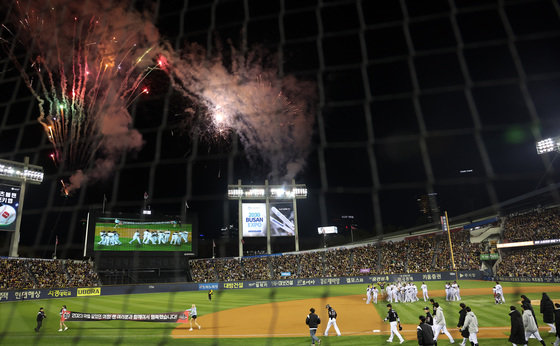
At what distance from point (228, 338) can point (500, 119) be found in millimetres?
13352

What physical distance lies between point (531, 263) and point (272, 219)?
2977 cm

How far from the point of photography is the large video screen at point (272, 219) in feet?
162

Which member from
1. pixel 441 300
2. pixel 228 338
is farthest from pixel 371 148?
pixel 441 300

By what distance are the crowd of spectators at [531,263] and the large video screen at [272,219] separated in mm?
25223

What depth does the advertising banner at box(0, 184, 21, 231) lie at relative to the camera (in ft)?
117

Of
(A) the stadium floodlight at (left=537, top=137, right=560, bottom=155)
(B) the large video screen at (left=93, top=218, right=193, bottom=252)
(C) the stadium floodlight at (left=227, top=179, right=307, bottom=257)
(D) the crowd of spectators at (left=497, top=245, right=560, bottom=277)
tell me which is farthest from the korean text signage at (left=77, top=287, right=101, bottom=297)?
(A) the stadium floodlight at (left=537, top=137, right=560, bottom=155)

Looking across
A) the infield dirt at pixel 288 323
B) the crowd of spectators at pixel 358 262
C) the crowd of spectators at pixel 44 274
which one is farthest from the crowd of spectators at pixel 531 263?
the crowd of spectators at pixel 44 274

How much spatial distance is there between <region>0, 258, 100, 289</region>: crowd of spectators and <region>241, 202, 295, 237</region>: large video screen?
1973 cm

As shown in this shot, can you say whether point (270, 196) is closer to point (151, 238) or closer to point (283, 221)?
point (283, 221)

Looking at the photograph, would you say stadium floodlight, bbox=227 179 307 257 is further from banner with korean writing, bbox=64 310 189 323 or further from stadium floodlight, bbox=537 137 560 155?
banner with korean writing, bbox=64 310 189 323

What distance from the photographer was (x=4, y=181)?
38.8 meters

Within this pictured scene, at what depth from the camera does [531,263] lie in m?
31.7

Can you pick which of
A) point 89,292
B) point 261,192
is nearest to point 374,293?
point 89,292

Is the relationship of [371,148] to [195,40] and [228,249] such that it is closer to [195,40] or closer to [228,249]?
[195,40]
